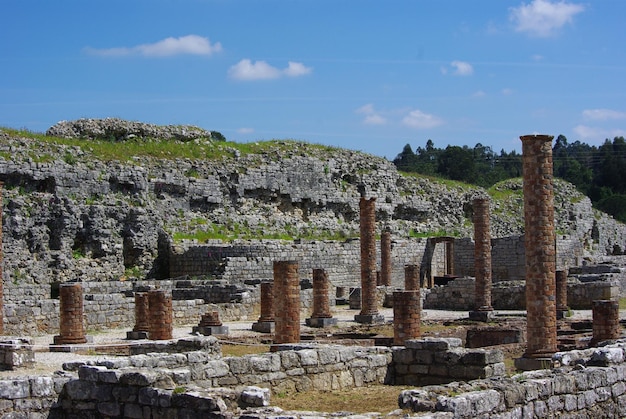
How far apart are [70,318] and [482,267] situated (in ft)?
45.1

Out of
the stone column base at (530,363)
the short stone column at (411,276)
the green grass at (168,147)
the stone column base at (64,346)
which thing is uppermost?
the green grass at (168,147)

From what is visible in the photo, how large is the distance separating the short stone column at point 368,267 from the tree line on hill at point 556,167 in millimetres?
61548

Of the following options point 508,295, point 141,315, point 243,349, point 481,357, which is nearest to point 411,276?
point 508,295

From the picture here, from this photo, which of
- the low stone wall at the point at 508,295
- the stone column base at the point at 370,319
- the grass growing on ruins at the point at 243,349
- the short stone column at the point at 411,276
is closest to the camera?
the grass growing on ruins at the point at 243,349

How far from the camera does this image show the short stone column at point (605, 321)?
70.2 ft

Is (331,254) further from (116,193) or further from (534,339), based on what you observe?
(534,339)

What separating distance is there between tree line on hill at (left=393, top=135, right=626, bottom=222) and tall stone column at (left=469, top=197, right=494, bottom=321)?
6056 centimetres

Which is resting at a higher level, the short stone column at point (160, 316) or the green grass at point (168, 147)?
the green grass at point (168, 147)

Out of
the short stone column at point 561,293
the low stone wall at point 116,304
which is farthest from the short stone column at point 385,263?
the short stone column at point 561,293

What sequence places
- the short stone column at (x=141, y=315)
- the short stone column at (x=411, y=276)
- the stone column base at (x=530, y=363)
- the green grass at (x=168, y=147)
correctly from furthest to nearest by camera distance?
1. the green grass at (x=168, y=147)
2. the short stone column at (x=411, y=276)
3. the short stone column at (x=141, y=315)
4. the stone column base at (x=530, y=363)

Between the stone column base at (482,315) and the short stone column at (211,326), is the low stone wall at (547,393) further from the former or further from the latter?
the stone column base at (482,315)

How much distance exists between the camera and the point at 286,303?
23172 mm

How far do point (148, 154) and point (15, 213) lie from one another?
886cm

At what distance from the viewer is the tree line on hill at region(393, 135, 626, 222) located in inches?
3981
